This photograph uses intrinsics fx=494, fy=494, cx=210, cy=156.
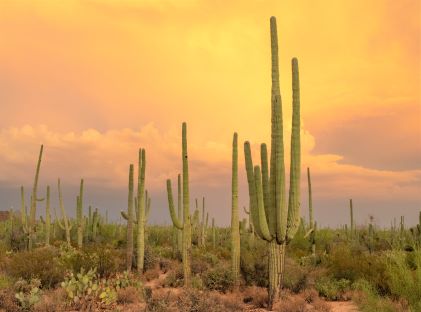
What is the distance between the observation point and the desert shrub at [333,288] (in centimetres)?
1216

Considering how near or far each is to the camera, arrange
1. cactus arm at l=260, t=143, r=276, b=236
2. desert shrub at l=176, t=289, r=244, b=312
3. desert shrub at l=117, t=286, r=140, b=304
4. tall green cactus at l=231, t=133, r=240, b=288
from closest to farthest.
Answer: desert shrub at l=176, t=289, r=244, b=312 < cactus arm at l=260, t=143, r=276, b=236 < desert shrub at l=117, t=286, r=140, b=304 < tall green cactus at l=231, t=133, r=240, b=288

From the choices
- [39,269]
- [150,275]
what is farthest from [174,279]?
[39,269]

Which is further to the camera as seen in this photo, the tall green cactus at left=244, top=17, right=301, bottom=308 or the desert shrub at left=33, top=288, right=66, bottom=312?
the tall green cactus at left=244, top=17, right=301, bottom=308

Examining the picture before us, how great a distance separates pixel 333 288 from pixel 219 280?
2.94 m

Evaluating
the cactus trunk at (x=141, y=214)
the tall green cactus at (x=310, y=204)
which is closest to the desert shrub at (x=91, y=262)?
the cactus trunk at (x=141, y=214)

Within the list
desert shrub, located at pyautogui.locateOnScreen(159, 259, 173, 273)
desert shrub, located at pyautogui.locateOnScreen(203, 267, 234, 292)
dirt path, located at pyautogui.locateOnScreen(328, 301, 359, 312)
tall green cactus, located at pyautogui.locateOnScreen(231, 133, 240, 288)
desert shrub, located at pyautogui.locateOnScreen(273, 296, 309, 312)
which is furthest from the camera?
desert shrub, located at pyautogui.locateOnScreen(159, 259, 173, 273)

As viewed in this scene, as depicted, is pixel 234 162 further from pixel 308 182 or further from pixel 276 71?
pixel 308 182

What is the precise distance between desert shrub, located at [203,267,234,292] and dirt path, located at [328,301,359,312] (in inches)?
107

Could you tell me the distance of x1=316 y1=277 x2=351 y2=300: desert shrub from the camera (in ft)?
39.9

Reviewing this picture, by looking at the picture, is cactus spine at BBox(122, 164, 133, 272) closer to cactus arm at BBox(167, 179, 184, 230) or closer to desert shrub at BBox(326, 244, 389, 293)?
cactus arm at BBox(167, 179, 184, 230)

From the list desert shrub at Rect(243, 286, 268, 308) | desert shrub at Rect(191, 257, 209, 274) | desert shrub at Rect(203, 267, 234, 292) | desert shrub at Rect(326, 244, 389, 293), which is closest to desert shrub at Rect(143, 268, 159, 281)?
desert shrub at Rect(191, 257, 209, 274)

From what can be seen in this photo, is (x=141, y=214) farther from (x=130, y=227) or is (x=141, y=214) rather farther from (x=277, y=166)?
(x=277, y=166)

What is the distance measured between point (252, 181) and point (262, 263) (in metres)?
3.38

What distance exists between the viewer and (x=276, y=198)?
34.7ft
